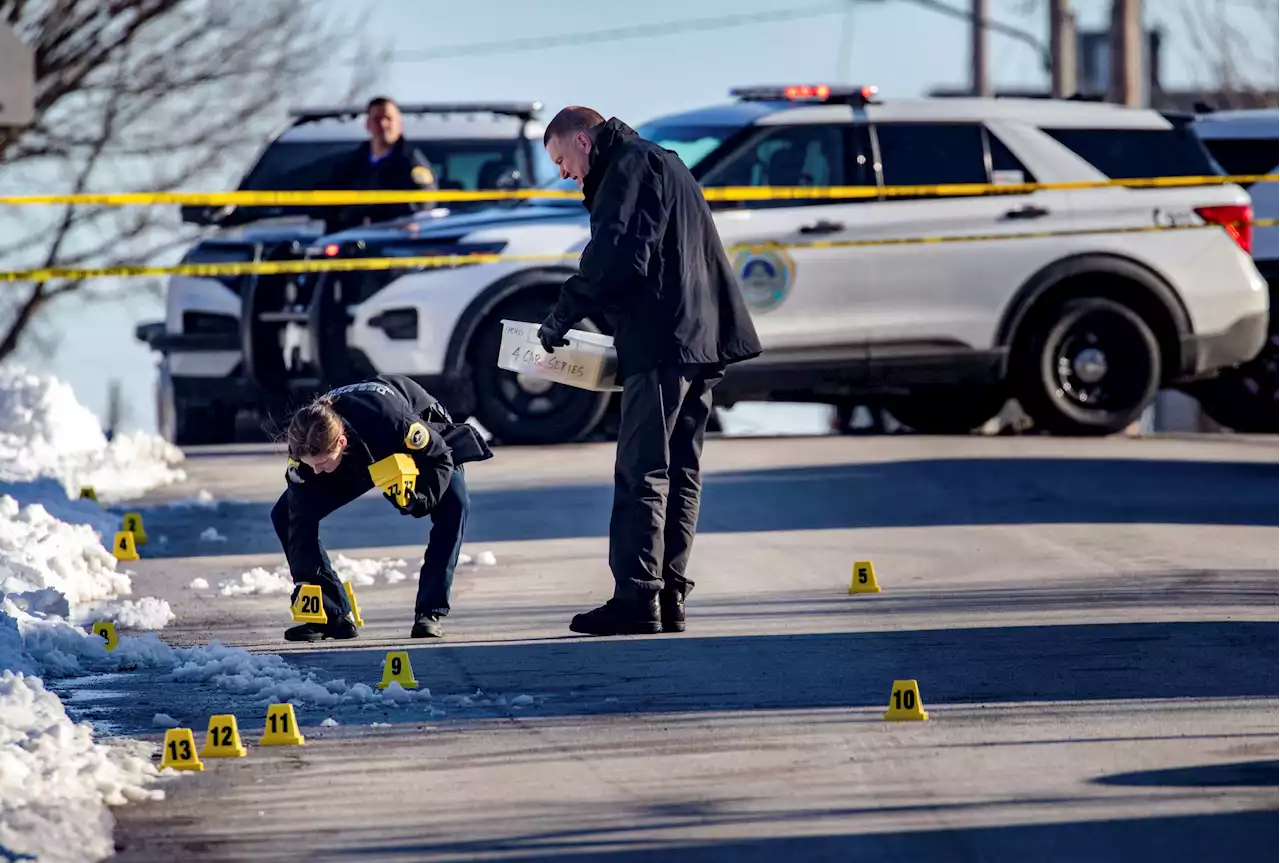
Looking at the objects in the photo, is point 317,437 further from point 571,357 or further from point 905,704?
point 905,704

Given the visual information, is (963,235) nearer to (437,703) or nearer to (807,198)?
(807,198)

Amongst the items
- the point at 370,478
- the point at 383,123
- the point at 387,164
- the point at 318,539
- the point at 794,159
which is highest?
the point at 383,123

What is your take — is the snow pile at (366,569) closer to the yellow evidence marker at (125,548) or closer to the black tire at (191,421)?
the yellow evidence marker at (125,548)

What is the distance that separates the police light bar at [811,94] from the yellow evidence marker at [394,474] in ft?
22.1

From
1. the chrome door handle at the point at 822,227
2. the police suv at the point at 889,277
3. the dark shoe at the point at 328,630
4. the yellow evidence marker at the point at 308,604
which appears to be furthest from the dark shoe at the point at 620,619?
the chrome door handle at the point at 822,227

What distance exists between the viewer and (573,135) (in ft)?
25.1

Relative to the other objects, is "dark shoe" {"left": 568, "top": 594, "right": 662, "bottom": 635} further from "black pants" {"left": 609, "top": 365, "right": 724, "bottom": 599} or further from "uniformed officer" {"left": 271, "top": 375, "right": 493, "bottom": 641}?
A: "uniformed officer" {"left": 271, "top": 375, "right": 493, "bottom": 641}

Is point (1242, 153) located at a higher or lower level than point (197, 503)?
higher

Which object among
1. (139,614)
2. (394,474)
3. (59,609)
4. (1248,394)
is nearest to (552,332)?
(394,474)

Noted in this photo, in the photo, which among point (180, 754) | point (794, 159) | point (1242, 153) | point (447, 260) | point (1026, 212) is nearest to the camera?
point (180, 754)

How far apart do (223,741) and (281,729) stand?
0.59ft

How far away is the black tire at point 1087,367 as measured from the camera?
13.9m

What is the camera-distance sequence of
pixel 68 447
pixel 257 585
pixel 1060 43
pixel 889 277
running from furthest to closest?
pixel 1060 43
pixel 889 277
pixel 68 447
pixel 257 585

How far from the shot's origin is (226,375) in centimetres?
1477
